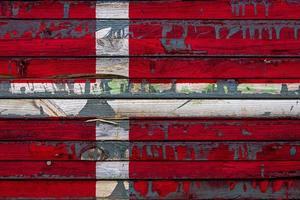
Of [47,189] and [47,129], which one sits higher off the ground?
[47,129]

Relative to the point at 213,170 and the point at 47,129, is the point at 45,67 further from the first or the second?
the point at 213,170

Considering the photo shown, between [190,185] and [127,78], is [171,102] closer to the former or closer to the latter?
[127,78]

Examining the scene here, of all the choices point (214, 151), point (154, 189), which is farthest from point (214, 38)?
point (154, 189)

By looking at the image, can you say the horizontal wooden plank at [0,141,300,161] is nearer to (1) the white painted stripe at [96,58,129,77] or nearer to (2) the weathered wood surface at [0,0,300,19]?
(1) the white painted stripe at [96,58,129,77]

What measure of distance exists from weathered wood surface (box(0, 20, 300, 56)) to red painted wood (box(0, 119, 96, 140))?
0.33m

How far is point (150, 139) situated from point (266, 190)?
24.6 inches

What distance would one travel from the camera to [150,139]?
2.22m

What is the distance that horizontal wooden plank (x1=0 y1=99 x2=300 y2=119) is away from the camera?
7.25ft

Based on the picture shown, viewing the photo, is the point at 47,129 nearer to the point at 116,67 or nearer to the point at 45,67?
the point at 45,67

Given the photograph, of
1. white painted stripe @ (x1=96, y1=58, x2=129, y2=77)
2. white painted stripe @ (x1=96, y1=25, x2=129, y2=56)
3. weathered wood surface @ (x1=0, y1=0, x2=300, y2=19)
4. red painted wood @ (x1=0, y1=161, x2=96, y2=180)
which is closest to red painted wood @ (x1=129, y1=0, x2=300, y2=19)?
weathered wood surface @ (x1=0, y1=0, x2=300, y2=19)

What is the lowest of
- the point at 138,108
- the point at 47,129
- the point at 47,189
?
the point at 47,189

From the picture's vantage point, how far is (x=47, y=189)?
2.23 m

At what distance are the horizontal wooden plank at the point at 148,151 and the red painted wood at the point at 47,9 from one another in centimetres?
61

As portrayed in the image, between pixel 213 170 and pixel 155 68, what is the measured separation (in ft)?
1.88
